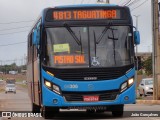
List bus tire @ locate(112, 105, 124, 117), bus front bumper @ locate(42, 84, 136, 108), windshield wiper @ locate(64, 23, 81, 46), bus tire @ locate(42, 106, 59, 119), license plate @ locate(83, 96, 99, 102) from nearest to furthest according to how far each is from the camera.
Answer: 1. bus front bumper @ locate(42, 84, 136, 108)
2. license plate @ locate(83, 96, 99, 102)
3. windshield wiper @ locate(64, 23, 81, 46)
4. bus tire @ locate(42, 106, 59, 119)
5. bus tire @ locate(112, 105, 124, 117)

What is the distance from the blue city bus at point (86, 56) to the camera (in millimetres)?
16094

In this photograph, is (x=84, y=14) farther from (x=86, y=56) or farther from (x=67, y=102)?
(x=67, y=102)

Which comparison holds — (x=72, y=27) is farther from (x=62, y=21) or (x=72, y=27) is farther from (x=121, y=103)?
(x=121, y=103)

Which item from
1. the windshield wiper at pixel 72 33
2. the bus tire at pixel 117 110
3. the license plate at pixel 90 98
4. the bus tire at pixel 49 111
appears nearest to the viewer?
the license plate at pixel 90 98

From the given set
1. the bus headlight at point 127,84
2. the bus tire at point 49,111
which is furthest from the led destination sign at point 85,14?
the bus tire at point 49,111

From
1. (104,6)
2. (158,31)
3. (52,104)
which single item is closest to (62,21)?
(104,6)

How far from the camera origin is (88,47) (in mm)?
16328

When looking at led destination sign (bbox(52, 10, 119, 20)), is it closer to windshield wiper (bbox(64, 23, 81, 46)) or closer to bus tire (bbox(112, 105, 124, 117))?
windshield wiper (bbox(64, 23, 81, 46))

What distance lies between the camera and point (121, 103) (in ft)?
53.9

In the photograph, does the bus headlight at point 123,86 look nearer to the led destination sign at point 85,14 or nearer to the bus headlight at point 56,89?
the bus headlight at point 56,89

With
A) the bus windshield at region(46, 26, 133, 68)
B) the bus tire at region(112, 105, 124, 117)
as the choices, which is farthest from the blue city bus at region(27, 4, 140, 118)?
the bus tire at region(112, 105, 124, 117)

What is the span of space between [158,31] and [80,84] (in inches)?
643

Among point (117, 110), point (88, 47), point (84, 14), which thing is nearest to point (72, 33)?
point (88, 47)

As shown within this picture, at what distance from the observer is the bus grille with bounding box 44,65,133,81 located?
16.1 m
